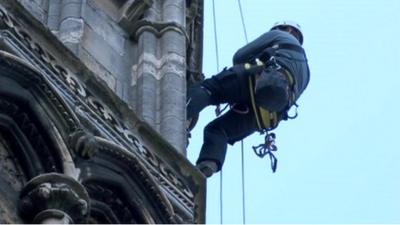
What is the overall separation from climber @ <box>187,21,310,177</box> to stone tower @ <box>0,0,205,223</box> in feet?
2.44

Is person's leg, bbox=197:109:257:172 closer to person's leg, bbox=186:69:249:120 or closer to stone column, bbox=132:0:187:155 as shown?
person's leg, bbox=186:69:249:120

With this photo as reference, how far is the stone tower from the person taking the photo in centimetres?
1947

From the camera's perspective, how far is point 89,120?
20.5m

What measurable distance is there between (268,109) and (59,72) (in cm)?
348

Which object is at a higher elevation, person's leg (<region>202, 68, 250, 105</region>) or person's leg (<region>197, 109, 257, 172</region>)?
person's leg (<region>202, 68, 250, 105</region>)

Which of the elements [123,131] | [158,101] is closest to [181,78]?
[158,101]

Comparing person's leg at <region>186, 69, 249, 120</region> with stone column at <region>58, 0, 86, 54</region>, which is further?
person's leg at <region>186, 69, 249, 120</region>

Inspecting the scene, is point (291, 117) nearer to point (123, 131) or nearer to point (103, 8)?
point (103, 8)

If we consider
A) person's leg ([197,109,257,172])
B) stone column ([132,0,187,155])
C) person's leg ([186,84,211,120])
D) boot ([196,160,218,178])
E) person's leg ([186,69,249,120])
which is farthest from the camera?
person's leg ([186,69,249,120])

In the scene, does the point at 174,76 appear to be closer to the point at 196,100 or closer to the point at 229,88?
the point at 196,100

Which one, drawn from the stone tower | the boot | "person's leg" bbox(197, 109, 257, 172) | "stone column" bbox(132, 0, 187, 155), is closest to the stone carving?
the stone tower

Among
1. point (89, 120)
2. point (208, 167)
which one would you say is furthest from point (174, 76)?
point (89, 120)

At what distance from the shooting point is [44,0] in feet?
74.0

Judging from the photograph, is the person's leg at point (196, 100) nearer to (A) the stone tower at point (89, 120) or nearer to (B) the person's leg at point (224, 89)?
(B) the person's leg at point (224, 89)
